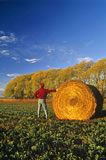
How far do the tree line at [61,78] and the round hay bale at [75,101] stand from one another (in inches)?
1184

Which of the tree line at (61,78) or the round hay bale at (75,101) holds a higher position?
the tree line at (61,78)

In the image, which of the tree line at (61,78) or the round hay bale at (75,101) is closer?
the round hay bale at (75,101)

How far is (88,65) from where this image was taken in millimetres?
47969

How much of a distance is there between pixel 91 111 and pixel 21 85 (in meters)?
62.2

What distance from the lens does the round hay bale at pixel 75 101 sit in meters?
10.1

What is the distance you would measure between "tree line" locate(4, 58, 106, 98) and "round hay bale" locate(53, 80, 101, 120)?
98.7ft

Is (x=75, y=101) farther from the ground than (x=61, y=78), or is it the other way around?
(x=61, y=78)

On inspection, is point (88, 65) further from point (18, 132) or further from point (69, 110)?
point (18, 132)

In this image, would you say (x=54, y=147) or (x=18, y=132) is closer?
(x=54, y=147)

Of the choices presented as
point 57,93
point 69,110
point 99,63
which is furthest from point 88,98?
point 99,63

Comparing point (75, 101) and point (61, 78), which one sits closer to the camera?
point (75, 101)

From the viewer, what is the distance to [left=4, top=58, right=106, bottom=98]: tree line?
1601 inches

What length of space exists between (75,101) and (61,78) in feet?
137

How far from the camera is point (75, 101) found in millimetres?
10555
